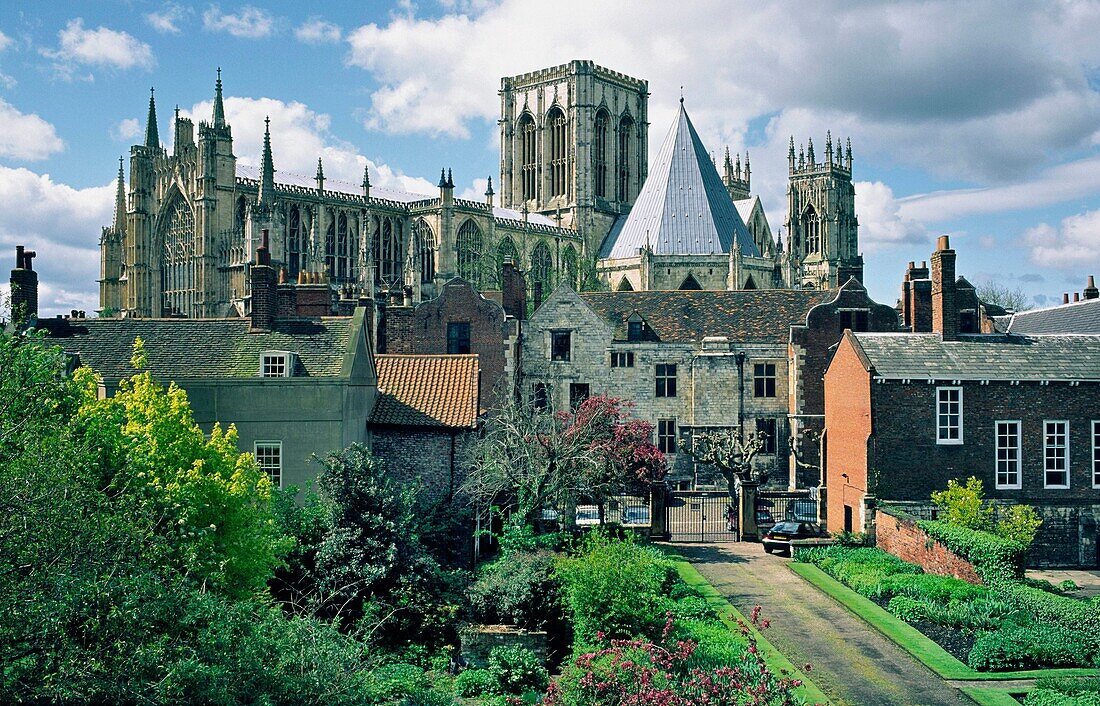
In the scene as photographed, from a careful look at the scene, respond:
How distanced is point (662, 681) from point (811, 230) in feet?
430

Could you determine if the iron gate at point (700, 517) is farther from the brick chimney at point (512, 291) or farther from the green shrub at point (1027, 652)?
the green shrub at point (1027, 652)

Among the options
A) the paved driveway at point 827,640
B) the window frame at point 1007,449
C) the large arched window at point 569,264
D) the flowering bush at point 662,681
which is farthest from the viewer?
the large arched window at point 569,264

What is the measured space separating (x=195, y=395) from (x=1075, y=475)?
2604cm

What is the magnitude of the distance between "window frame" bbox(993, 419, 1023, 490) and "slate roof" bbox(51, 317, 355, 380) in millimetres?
19845

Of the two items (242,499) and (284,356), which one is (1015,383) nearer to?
(284,356)

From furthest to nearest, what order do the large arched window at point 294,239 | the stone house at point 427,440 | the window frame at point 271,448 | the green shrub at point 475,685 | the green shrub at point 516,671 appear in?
the large arched window at point 294,239, the stone house at point 427,440, the window frame at point 271,448, the green shrub at point 516,671, the green shrub at point 475,685

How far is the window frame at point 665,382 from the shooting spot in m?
44.9

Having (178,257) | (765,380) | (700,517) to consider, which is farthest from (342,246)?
(700,517)

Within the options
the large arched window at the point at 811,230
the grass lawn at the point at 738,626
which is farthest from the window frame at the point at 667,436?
the large arched window at the point at 811,230

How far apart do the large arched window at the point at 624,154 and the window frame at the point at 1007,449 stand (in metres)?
87.8

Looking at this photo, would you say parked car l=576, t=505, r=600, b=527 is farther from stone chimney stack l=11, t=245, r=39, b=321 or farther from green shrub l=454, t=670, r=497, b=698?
stone chimney stack l=11, t=245, r=39, b=321

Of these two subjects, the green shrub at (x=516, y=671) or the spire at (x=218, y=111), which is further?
the spire at (x=218, y=111)

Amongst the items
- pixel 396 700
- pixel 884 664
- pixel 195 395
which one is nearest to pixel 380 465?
pixel 195 395

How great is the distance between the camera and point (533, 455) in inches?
1201
